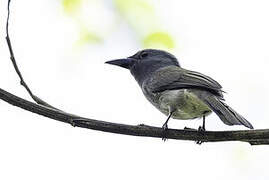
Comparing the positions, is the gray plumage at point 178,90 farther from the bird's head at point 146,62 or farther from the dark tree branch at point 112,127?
the dark tree branch at point 112,127

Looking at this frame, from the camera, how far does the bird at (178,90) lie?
3.60 m

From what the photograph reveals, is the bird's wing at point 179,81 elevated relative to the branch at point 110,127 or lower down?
elevated

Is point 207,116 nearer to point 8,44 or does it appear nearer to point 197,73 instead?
point 197,73

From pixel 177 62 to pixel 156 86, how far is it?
3.25 feet

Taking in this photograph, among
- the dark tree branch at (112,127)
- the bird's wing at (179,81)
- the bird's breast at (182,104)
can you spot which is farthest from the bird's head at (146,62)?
the dark tree branch at (112,127)

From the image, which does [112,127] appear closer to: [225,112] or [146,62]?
[225,112]

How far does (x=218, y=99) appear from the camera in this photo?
12.4 feet

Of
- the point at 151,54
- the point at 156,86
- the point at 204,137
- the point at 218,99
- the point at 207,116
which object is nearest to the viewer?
the point at 204,137

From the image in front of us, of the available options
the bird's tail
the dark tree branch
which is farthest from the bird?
the dark tree branch

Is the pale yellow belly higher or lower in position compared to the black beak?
lower

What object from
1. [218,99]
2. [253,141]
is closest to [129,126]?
[253,141]

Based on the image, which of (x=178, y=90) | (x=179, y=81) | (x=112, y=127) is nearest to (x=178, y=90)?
(x=178, y=90)

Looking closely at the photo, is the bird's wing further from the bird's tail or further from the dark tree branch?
the dark tree branch

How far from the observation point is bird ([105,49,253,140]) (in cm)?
360
